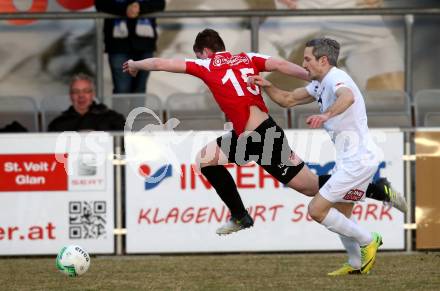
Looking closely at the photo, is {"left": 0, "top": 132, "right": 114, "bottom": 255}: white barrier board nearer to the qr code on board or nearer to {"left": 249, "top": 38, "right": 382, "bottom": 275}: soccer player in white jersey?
the qr code on board

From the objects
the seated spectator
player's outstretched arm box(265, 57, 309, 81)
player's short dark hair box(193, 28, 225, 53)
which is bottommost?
the seated spectator

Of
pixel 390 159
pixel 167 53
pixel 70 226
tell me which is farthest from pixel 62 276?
pixel 167 53

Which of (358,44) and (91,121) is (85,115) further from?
(358,44)

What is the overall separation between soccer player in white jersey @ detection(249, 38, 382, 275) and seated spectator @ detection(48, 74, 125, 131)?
9.66 ft

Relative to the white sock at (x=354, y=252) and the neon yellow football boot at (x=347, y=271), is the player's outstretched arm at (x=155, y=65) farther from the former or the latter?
the neon yellow football boot at (x=347, y=271)

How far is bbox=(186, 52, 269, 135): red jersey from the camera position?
428 inches

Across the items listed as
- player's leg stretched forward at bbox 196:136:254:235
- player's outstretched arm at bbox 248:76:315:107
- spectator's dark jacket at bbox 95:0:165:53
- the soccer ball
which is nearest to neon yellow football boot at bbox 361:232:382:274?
player's leg stretched forward at bbox 196:136:254:235

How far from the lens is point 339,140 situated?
1051 cm

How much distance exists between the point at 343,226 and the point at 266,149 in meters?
1.00

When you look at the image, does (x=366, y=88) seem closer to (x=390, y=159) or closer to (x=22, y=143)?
(x=390, y=159)

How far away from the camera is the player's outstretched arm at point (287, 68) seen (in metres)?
10.7

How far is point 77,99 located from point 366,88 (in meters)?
3.64

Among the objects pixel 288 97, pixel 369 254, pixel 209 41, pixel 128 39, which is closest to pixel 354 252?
pixel 369 254

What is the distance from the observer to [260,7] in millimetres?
15203
